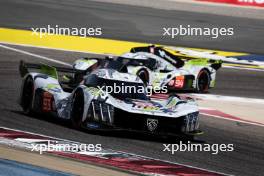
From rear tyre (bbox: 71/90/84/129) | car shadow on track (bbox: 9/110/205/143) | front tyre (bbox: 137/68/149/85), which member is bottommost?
car shadow on track (bbox: 9/110/205/143)

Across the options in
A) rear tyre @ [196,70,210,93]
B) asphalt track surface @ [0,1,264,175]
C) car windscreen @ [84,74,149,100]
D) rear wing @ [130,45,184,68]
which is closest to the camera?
asphalt track surface @ [0,1,264,175]

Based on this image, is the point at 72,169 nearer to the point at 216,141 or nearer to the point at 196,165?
the point at 196,165

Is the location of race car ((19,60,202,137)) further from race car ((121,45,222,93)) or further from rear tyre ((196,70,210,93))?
rear tyre ((196,70,210,93))

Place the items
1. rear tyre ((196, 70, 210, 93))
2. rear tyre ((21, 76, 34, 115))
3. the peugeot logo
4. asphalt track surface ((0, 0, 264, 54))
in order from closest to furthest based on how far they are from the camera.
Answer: the peugeot logo → rear tyre ((21, 76, 34, 115)) → rear tyre ((196, 70, 210, 93)) → asphalt track surface ((0, 0, 264, 54))

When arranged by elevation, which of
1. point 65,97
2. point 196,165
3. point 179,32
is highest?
point 179,32

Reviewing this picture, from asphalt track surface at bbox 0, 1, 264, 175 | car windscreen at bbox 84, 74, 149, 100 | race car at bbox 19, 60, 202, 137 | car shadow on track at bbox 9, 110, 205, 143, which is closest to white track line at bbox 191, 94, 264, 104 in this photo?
asphalt track surface at bbox 0, 1, 264, 175

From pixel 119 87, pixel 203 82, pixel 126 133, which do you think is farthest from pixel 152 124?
pixel 203 82

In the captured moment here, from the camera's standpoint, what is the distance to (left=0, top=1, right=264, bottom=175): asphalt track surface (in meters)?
14.0

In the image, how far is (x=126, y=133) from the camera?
15.3 metres

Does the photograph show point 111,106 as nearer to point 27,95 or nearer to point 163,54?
point 27,95

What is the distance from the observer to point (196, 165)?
1332 centimetres

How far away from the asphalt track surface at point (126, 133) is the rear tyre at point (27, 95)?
17cm

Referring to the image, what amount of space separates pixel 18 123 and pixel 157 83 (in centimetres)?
589

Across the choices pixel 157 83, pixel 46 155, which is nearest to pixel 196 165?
pixel 46 155
